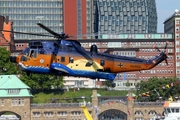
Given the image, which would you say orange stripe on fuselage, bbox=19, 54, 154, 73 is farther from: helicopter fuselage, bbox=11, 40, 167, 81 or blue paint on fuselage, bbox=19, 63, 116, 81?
blue paint on fuselage, bbox=19, 63, 116, 81

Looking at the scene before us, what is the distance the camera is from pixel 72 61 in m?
75.6

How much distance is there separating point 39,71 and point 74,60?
341 cm

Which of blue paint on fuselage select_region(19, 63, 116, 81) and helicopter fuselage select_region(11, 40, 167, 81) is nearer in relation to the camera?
blue paint on fuselage select_region(19, 63, 116, 81)

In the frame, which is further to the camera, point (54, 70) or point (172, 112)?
point (172, 112)

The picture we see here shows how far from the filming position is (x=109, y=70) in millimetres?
75812

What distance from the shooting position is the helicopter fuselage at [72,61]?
246 ft

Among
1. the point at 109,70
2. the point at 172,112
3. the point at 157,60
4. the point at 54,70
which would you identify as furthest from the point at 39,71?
the point at 172,112

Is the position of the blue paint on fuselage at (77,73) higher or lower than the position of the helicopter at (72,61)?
lower

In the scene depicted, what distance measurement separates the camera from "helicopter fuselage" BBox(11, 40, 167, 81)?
2950 inches

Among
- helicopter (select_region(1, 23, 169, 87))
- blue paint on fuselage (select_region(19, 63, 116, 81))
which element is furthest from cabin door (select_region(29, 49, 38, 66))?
blue paint on fuselage (select_region(19, 63, 116, 81))

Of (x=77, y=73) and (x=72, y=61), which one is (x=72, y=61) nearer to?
(x=72, y=61)

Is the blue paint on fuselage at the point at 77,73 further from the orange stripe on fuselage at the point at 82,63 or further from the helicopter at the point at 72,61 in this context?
the orange stripe on fuselage at the point at 82,63

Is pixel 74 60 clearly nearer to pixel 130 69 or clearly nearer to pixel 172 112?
pixel 130 69

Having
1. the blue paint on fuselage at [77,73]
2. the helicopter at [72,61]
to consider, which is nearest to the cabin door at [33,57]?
the helicopter at [72,61]
